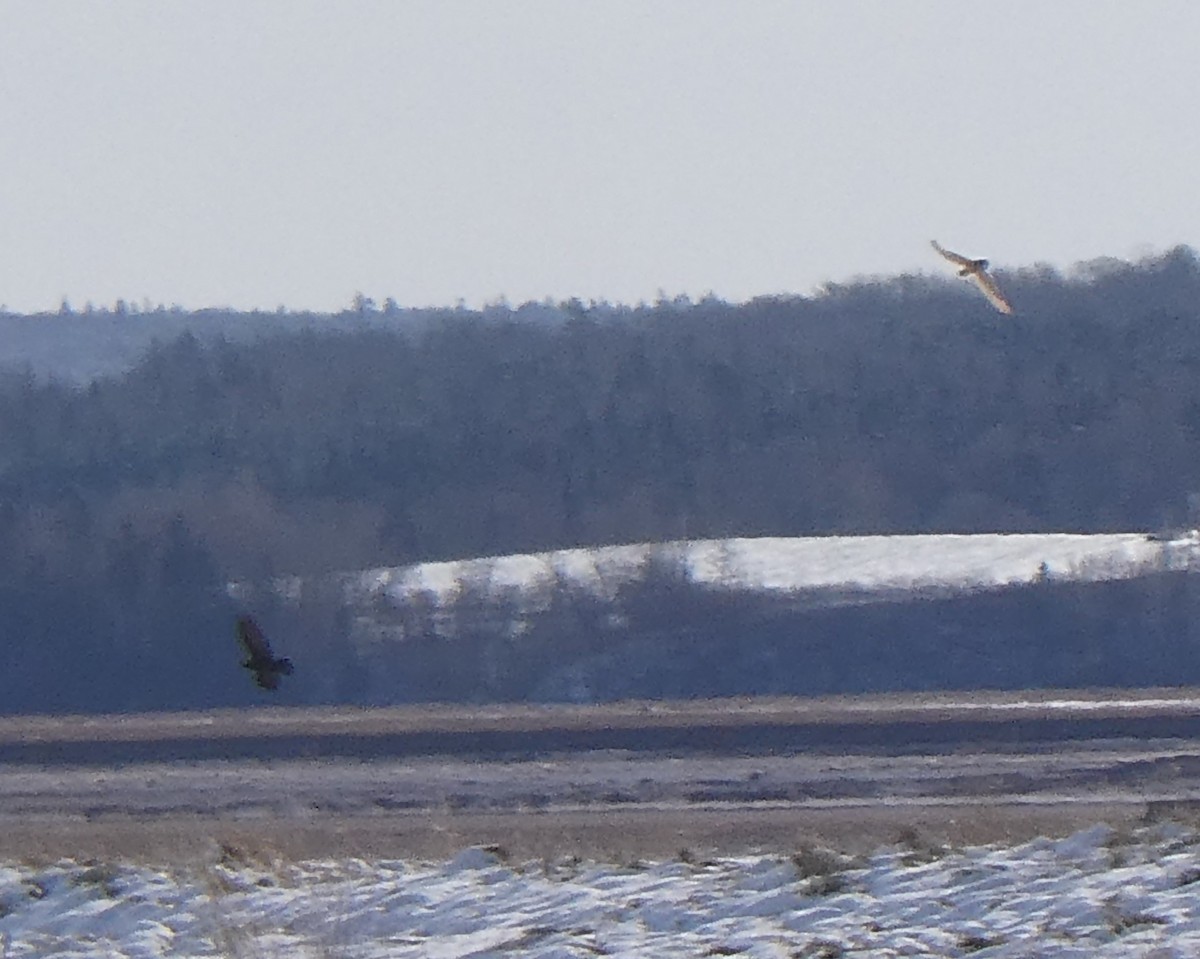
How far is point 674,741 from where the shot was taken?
869 inches

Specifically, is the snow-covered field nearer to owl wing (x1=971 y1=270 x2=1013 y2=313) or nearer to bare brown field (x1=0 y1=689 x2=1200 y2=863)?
bare brown field (x1=0 y1=689 x2=1200 y2=863)

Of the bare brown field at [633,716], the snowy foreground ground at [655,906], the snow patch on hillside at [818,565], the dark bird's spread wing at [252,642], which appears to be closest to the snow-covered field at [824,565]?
the snow patch on hillside at [818,565]

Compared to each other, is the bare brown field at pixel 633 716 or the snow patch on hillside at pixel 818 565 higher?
the snow patch on hillside at pixel 818 565

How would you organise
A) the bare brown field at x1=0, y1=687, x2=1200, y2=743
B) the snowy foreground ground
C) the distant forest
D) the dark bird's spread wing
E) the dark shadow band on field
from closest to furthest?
the dark bird's spread wing
the snowy foreground ground
the dark shadow band on field
the bare brown field at x1=0, y1=687, x2=1200, y2=743
the distant forest

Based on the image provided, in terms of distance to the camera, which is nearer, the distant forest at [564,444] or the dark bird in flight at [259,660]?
the dark bird in flight at [259,660]

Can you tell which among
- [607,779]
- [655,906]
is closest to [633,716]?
[607,779]

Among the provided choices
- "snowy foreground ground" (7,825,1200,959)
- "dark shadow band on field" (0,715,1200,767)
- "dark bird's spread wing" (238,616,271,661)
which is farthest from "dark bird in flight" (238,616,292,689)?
"dark shadow band on field" (0,715,1200,767)

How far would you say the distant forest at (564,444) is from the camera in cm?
4162

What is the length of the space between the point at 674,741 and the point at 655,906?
33.2 feet

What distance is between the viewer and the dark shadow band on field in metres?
21.4

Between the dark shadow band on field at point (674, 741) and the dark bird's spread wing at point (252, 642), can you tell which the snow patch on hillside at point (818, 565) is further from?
the dark bird's spread wing at point (252, 642)

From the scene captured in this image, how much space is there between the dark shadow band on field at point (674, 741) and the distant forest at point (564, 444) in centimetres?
1084

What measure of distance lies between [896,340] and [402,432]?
13.8m

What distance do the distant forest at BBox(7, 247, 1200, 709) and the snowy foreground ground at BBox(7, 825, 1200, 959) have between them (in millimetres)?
20594
